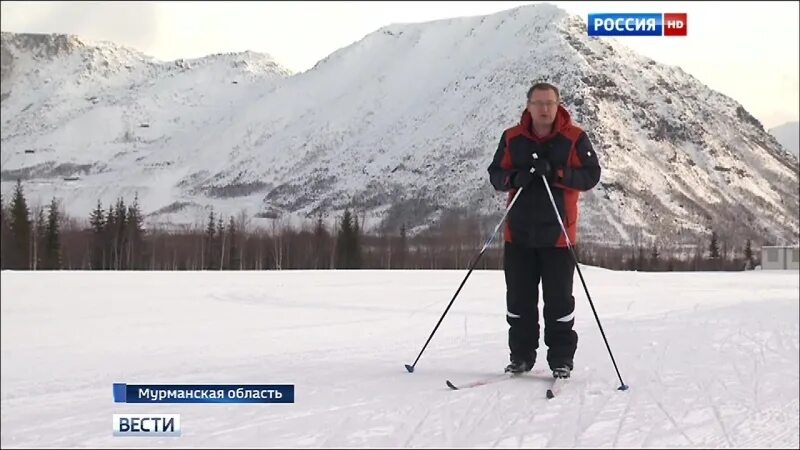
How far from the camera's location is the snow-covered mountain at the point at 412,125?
359cm

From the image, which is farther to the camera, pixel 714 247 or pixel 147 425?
pixel 714 247

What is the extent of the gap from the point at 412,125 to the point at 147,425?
4.84m

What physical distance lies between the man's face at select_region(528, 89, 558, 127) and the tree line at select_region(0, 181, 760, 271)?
2.08 feet

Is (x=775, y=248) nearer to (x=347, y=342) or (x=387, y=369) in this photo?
(x=347, y=342)

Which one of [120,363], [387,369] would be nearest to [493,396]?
[387,369]

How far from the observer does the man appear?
301 centimetres

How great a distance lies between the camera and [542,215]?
10.2 ft

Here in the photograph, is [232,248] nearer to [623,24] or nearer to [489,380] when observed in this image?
[489,380]

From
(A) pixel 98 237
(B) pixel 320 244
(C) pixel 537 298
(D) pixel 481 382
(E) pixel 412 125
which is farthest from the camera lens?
(A) pixel 98 237

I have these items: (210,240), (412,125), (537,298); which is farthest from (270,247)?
(537,298)

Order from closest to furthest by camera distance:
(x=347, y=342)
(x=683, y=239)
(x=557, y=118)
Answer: (x=557, y=118) < (x=347, y=342) < (x=683, y=239)

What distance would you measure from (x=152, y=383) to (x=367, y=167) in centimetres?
431

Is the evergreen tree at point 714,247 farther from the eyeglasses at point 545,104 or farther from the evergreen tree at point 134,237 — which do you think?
the evergreen tree at point 134,237

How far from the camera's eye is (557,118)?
3.03m
